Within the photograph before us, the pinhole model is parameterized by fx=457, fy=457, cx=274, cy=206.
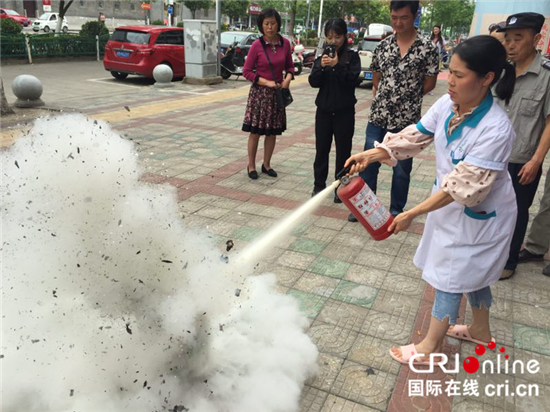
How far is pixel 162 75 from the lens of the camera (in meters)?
12.3

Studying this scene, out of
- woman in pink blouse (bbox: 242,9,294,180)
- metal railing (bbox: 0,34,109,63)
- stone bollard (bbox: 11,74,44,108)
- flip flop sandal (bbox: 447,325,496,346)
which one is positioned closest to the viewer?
flip flop sandal (bbox: 447,325,496,346)

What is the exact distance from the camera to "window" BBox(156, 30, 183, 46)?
1320cm

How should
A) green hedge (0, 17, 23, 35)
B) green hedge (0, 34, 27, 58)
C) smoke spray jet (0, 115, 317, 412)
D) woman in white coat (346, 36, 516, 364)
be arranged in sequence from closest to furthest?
smoke spray jet (0, 115, 317, 412) → woman in white coat (346, 36, 516, 364) → green hedge (0, 34, 27, 58) → green hedge (0, 17, 23, 35)

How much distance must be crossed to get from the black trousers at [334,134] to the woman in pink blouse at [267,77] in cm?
70

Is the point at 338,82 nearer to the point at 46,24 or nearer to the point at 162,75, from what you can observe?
the point at 162,75

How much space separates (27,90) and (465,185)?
9016 millimetres

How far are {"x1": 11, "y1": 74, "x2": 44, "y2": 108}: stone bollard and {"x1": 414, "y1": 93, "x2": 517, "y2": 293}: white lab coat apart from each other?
8.63 metres

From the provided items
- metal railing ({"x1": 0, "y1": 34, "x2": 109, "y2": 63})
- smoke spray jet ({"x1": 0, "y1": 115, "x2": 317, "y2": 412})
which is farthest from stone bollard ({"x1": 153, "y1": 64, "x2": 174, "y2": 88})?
smoke spray jet ({"x1": 0, "y1": 115, "x2": 317, "y2": 412})

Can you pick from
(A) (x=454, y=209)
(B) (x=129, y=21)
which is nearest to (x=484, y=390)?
(A) (x=454, y=209)

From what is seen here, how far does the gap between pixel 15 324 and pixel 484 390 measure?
7.44ft

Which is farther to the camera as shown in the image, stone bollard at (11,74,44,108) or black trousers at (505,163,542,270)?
stone bollard at (11,74,44,108)

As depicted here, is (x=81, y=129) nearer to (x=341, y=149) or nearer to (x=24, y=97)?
(x=341, y=149)

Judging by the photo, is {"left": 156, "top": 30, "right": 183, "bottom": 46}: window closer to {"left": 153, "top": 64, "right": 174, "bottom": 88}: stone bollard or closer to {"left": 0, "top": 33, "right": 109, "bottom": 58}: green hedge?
{"left": 153, "top": 64, "right": 174, "bottom": 88}: stone bollard

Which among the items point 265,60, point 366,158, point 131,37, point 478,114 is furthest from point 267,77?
point 131,37
